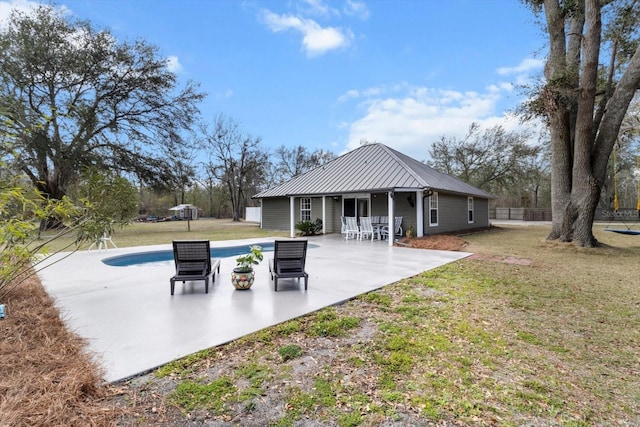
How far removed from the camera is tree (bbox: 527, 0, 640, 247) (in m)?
9.39

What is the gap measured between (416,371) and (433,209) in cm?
1281

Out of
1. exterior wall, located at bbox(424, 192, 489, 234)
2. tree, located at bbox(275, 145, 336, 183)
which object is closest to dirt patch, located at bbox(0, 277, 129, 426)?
exterior wall, located at bbox(424, 192, 489, 234)

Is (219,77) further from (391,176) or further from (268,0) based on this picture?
(391,176)

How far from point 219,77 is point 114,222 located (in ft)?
44.8

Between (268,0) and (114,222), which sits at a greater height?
(268,0)

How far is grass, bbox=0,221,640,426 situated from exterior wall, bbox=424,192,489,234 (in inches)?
400

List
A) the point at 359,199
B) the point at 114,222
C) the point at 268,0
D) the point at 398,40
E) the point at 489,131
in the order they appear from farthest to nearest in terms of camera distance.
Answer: the point at 489,131 → the point at 359,199 → the point at 398,40 → the point at 268,0 → the point at 114,222

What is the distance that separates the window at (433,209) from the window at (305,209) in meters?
6.30

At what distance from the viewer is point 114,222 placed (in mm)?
4129

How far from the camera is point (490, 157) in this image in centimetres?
2775

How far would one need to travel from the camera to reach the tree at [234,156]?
31.2 meters

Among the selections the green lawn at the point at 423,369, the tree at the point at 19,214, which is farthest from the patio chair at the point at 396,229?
the tree at the point at 19,214

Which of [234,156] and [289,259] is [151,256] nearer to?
[289,259]

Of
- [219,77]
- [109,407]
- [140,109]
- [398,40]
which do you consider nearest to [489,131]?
[398,40]
